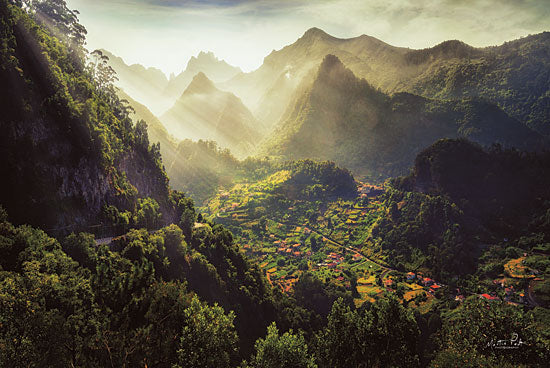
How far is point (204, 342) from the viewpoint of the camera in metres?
29.9

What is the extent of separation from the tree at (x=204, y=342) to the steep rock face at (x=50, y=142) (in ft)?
88.6

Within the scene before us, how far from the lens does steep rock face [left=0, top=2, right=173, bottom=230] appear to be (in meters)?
40.1

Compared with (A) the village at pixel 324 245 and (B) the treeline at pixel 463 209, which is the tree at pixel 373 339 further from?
(B) the treeline at pixel 463 209

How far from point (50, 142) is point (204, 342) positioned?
39107 millimetres

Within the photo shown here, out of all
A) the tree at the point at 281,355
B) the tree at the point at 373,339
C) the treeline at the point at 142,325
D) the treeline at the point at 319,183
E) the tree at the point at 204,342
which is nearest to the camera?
the treeline at the point at 142,325

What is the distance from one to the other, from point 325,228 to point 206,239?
85.0 metres

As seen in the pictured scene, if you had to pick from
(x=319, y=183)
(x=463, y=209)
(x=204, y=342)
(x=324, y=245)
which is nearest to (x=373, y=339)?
(x=204, y=342)

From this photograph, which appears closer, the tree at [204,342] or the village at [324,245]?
the tree at [204,342]

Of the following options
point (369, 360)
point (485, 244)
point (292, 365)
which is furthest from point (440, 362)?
point (485, 244)

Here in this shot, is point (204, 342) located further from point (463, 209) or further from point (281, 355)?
point (463, 209)

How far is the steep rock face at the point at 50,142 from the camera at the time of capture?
40.1 meters

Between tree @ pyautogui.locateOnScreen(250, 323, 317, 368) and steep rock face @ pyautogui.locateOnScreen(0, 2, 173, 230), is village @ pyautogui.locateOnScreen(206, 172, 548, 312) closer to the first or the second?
tree @ pyautogui.locateOnScreen(250, 323, 317, 368)

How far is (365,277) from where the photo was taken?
104 metres

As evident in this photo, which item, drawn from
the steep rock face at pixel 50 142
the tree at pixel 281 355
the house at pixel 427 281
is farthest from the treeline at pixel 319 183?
the tree at pixel 281 355
